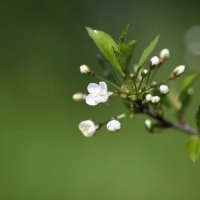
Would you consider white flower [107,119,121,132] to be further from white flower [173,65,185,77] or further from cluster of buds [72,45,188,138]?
white flower [173,65,185,77]

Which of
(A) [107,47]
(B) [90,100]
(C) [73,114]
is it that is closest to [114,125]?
(B) [90,100]

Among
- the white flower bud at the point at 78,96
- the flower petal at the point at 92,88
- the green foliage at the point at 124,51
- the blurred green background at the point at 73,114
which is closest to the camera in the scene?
the green foliage at the point at 124,51

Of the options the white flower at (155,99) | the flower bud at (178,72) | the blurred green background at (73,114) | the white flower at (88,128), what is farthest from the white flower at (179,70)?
the blurred green background at (73,114)

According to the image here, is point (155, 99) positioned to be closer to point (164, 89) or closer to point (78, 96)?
point (164, 89)

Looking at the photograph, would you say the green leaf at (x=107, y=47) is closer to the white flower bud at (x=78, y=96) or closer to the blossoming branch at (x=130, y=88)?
the blossoming branch at (x=130, y=88)

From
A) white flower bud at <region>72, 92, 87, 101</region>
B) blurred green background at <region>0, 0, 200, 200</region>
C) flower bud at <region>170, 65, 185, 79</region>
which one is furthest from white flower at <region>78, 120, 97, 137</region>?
blurred green background at <region>0, 0, 200, 200</region>

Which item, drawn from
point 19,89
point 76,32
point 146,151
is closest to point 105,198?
point 146,151
